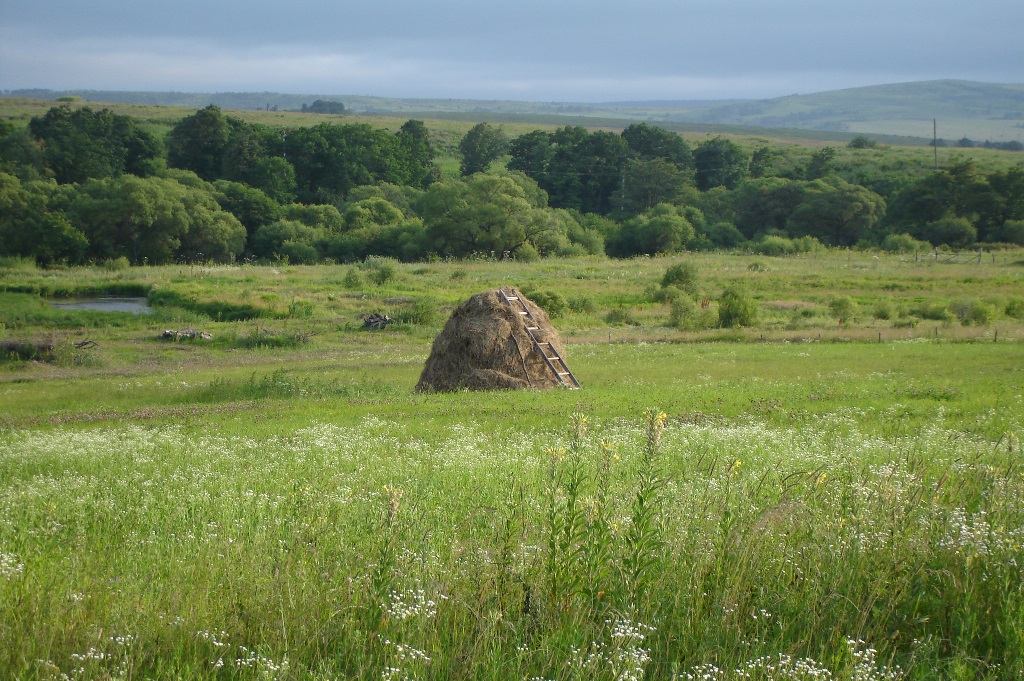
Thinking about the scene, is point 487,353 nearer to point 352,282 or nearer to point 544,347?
point 544,347

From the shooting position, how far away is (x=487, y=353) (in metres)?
28.0

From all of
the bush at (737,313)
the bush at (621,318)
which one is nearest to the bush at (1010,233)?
the bush at (621,318)

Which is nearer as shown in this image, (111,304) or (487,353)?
(487,353)

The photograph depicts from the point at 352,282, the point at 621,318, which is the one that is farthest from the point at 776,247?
the point at 621,318

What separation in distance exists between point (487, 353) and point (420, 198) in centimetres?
8617

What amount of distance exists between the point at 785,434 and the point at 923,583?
10463 millimetres

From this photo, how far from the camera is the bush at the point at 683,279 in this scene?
64.2m

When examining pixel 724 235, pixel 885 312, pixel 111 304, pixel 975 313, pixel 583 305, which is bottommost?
pixel 111 304

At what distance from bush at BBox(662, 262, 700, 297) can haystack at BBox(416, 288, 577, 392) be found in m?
37.4

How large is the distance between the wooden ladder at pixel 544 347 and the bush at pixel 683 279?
36512mm

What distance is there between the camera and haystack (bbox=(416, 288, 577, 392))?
27797mm

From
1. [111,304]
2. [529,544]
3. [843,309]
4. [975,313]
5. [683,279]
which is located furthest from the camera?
[111,304]

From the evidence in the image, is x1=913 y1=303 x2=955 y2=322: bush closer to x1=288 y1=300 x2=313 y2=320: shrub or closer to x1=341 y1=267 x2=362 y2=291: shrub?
x1=288 y1=300 x2=313 y2=320: shrub

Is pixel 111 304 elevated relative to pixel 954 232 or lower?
lower
